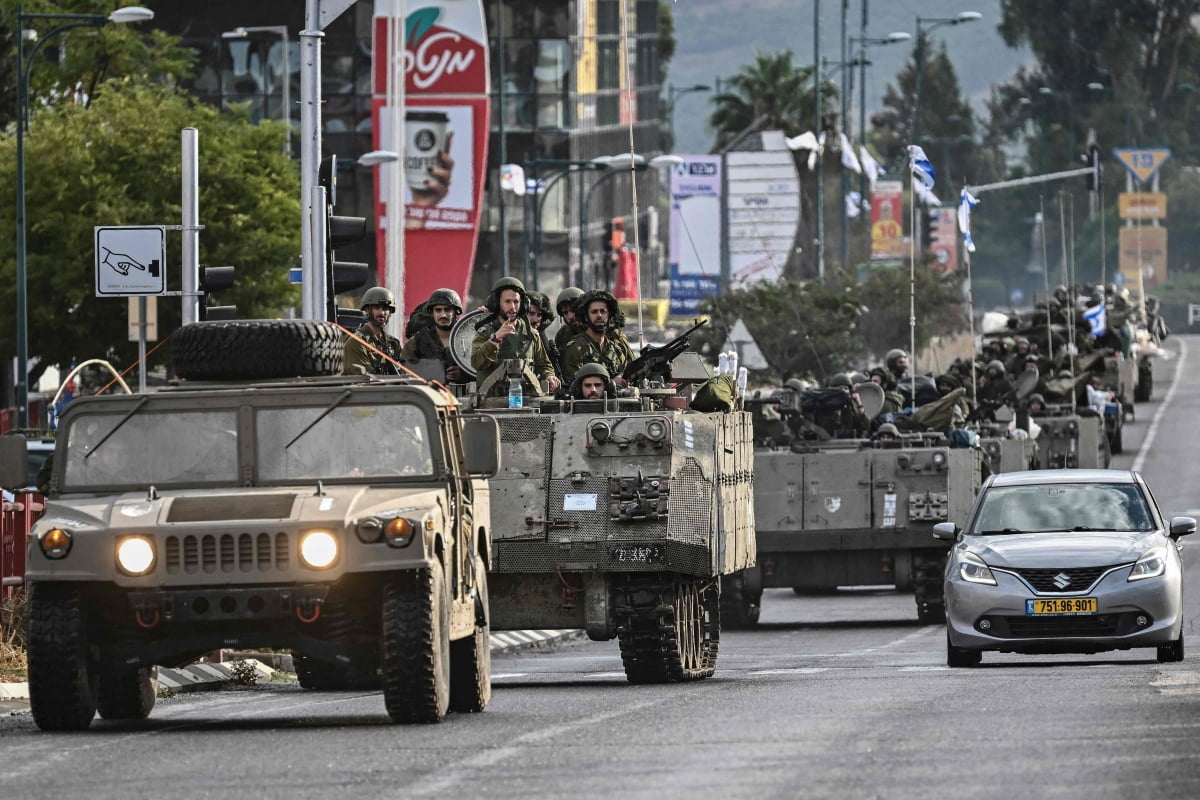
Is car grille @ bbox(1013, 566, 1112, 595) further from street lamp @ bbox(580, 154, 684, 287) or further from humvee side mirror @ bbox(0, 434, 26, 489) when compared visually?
humvee side mirror @ bbox(0, 434, 26, 489)

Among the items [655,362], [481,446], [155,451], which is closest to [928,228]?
[655,362]

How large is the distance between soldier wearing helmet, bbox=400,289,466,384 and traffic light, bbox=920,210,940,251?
6748 cm

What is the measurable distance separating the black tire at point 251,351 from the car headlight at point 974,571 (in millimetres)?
5702

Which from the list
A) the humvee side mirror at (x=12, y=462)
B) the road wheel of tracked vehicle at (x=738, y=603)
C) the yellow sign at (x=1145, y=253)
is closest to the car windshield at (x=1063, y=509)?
the humvee side mirror at (x=12, y=462)

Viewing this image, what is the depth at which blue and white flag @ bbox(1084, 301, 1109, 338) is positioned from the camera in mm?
56281

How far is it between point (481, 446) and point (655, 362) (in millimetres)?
6007

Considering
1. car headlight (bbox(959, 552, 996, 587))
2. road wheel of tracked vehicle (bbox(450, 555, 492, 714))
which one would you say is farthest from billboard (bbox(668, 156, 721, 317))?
road wheel of tracked vehicle (bbox(450, 555, 492, 714))

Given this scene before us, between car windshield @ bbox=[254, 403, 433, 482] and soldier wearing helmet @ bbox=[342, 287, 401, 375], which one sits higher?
soldier wearing helmet @ bbox=[342, 287, 401, 375]

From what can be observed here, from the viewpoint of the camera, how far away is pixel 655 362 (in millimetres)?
20297

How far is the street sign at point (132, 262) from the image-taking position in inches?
882

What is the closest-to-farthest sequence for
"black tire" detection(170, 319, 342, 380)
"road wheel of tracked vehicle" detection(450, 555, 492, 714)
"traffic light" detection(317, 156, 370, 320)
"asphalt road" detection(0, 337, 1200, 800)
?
1. "asphalt road" detection(0, 337, 1200, 800)
2. "black tire" detection(170, 319, 342, 380)
3. "road wheel of tracked vehicle" detection(450, 555, 492, 714)
4. "traffic light" detection(317, 156, 370, 320)

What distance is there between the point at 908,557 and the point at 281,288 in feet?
69.1

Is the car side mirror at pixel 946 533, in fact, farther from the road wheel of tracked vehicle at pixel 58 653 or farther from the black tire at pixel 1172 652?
the road wheel of tracked vehicle at pixel 58 653

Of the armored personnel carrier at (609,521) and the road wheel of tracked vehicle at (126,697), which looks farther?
the armored personnel carrier at (609,521)
